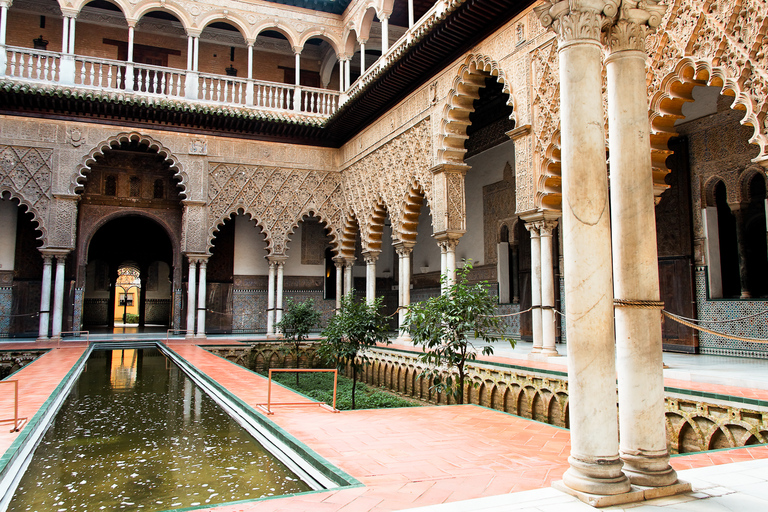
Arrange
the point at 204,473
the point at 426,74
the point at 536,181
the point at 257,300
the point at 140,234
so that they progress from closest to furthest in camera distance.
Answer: the point at 204,473
the point at 536,181
the point at 426,74
the point at 257,300
the point at 140,234

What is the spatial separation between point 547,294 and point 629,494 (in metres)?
5.46

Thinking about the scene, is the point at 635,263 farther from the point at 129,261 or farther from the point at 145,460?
the point at 129,261

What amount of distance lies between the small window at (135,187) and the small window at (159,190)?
16.5 inches

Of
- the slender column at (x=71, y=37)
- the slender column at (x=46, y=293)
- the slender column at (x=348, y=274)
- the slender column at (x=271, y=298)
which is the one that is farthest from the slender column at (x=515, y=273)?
the slender column at (x=71, y=37)

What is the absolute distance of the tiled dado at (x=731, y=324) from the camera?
7.92 meters

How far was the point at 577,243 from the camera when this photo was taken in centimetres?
279

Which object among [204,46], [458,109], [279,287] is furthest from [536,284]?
[204,46]

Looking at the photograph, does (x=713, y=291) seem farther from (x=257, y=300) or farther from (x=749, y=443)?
(x=257, y=300)

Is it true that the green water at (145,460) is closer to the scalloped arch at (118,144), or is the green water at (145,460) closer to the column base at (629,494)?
the column base at (629,494)

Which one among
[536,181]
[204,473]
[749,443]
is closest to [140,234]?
[536,181]

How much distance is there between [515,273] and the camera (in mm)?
12695

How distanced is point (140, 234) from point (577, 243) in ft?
62.0

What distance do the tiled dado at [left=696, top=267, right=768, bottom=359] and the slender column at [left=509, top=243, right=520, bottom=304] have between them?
423cm

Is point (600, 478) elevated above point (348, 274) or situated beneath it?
situated beneath
